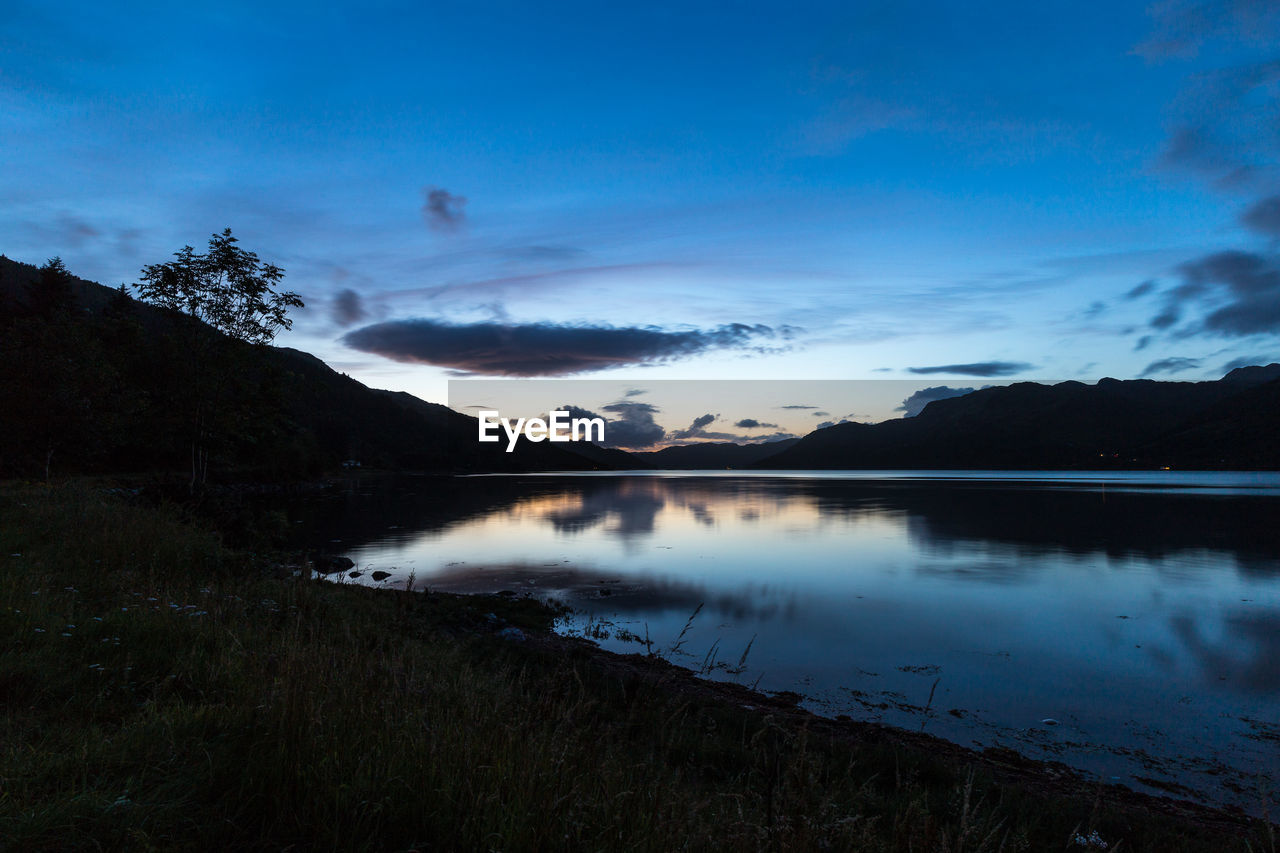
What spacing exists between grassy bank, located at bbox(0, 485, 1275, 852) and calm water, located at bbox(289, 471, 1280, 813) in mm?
1542

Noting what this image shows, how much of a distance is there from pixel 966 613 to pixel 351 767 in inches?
880

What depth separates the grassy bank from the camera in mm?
3562

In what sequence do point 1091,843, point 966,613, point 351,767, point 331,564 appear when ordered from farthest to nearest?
1. point 331,564
2. point 966,613
3. point 1091,843
4. point 351,767

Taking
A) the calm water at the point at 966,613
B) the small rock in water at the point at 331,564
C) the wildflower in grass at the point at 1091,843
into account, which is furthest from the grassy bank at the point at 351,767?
the small rock in water at the point at 331,564

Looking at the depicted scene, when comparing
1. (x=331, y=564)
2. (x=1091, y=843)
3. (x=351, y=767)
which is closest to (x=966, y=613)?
(x=1091, y=843)

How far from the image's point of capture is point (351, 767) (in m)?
4.07

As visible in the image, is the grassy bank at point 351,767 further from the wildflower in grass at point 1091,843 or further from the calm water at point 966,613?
the calm water at point 966,613

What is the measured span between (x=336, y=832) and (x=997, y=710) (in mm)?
13783

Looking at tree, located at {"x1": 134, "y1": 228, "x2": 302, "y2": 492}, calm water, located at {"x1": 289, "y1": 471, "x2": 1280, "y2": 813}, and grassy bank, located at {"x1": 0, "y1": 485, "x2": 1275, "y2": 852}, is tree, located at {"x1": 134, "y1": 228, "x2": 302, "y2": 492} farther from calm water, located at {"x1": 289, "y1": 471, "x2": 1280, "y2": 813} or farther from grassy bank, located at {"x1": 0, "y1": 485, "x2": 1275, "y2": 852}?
grassy bank, located at {"x1": 0, "y1": 485, "x2": 1275, "y2": 852}

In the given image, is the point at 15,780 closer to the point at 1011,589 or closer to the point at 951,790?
the point at 951,790

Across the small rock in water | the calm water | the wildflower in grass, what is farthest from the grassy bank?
the small rock in water

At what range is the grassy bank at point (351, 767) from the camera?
140 inches

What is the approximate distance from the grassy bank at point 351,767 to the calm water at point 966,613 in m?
1.54

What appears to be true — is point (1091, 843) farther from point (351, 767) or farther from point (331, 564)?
point (331, 564)
